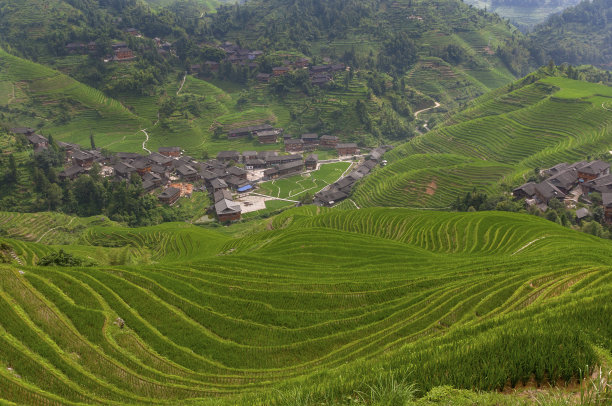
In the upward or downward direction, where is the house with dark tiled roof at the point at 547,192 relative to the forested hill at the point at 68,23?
downward

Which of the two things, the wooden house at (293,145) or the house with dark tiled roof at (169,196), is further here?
the wooden house at (293,145)

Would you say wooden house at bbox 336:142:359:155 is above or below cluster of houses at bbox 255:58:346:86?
below

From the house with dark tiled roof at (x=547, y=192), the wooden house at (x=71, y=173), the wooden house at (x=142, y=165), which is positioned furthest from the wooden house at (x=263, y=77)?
the house with dark tiled roof at (x=547, y=192)

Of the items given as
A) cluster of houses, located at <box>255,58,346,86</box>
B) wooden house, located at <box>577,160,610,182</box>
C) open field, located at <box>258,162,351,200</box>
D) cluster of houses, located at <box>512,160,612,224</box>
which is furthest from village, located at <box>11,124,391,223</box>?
wooden house, located at <box>577,160,610,182</box>

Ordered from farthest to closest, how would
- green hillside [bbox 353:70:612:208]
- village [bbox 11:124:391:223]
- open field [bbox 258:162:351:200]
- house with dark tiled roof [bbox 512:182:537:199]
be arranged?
open field [bbox 258:162:351:200] → village [bbox 11:124:391:223] → green hillside [bbox 353:70:612:208] → house with dark tiled roof [bbox 512:182:537:199]

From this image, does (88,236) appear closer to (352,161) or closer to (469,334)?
(469,334)

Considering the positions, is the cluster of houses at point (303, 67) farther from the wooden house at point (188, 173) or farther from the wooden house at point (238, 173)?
the wooden house at point (188, 173)

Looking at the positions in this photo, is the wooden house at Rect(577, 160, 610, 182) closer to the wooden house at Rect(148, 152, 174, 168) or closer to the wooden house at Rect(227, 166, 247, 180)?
the wooden house at Rect(227, 166, 247, 180)
